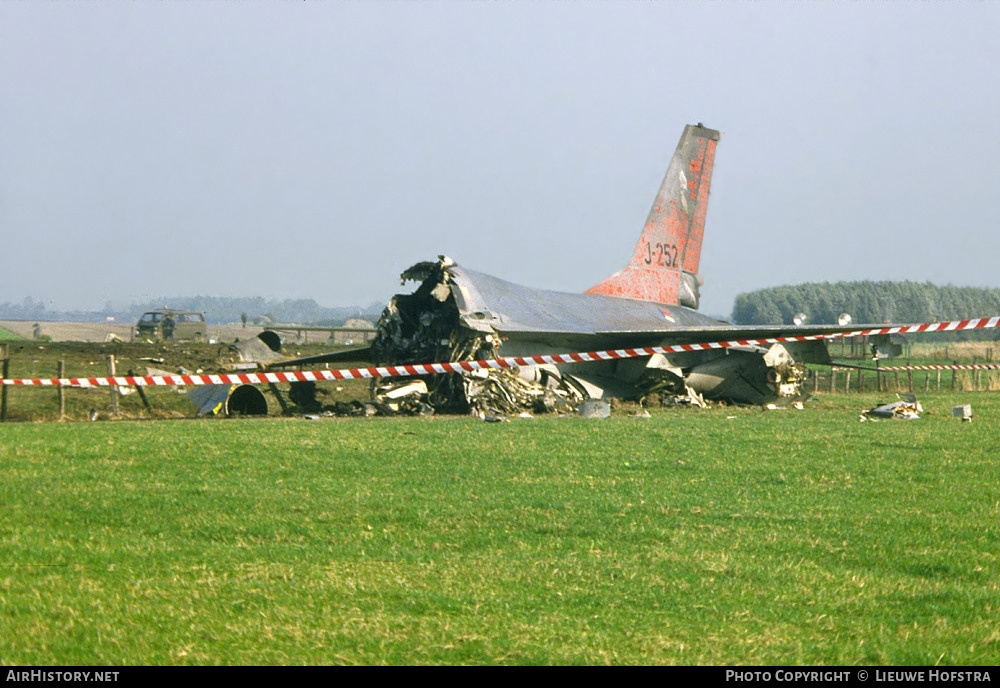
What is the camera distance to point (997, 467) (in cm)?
1015

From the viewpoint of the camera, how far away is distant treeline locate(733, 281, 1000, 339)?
6481cm

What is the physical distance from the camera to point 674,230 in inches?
1049

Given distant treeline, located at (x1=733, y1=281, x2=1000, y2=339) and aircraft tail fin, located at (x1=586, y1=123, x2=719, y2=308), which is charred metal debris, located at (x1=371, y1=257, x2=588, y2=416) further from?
distant treeline, located at (x1=733, y1=281, x2=1000, y2=339)

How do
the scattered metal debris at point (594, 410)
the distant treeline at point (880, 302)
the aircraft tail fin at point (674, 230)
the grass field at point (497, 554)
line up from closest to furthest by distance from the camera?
the grass field at point (497, 554)
the scattered metal debris at point (594, 410)
the aircraft tail fin at point (674, 230)
the distant treeline at point (880, 302)

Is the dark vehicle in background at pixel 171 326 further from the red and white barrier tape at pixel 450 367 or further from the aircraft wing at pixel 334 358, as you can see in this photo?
the red and white barrier tape at pixel 450 367

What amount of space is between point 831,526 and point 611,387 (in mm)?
15203

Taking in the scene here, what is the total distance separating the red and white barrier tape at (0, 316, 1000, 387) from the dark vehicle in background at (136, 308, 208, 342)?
101ft

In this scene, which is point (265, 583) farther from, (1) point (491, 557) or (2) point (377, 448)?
(2) point (377, 448)

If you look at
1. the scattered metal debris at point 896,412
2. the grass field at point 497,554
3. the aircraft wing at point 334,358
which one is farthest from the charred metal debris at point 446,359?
the grass field at point 497,554

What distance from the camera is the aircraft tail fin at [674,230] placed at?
26.4 m

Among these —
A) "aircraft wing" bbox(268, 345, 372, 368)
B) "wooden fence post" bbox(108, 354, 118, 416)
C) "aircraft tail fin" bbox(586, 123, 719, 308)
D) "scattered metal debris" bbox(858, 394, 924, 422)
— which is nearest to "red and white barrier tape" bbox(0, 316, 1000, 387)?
"wooden fence post" bbox(108, 354, 118, 416)

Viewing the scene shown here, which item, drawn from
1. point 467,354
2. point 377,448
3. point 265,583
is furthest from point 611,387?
point 265,583

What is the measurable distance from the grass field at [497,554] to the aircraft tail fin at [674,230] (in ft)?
47.8

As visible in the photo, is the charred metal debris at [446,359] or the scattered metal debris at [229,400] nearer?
the scattered metal debris at [229,400]
